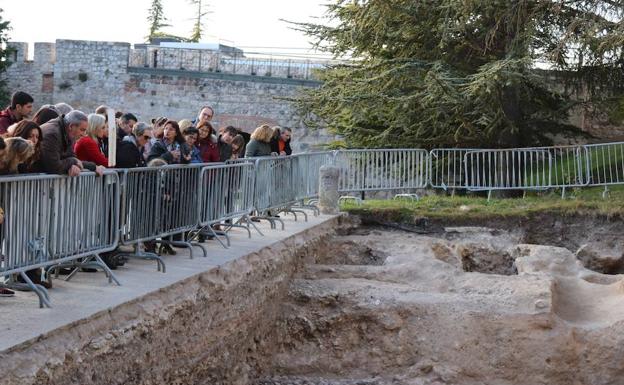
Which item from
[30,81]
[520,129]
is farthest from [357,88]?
[30,81]

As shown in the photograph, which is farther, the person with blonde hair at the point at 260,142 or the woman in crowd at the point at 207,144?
the person with blonde hair at the point at 260,142

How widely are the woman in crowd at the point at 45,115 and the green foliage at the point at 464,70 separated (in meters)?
12.0

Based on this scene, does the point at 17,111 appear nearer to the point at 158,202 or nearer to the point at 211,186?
the point at 158,202

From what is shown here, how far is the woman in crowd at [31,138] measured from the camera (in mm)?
7559

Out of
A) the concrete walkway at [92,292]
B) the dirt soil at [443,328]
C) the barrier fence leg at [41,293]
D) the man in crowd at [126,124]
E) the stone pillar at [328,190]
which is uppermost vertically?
the man in crowd at [126,124]

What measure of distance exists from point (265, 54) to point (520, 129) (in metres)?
13.4

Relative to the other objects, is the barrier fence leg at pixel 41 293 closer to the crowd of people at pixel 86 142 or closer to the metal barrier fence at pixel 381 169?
the crowd of people at pixel 86 142

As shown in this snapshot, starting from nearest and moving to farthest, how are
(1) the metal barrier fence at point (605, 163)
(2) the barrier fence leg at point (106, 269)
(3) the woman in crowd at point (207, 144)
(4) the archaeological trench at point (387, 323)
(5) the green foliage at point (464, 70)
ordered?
1. (2) the barrier fence leg at point (106, 269)
2. (4) the archaeological trench at point (387, 323)
3. (3) the woman in crowd at point (207, 144)
4. (1) the metal barrier fence at point (605, 163)
5. (5) the green foliage at point (464, 70)

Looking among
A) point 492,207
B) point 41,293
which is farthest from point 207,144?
point 492,207

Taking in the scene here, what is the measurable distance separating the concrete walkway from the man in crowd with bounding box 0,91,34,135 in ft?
5.26

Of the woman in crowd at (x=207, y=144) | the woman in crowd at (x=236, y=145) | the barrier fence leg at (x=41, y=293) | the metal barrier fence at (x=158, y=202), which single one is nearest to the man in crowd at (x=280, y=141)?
the woman in crowd at (x=236, y=145)

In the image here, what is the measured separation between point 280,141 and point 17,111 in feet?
24.9

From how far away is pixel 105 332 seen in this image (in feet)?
22.4

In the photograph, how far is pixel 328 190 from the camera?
51.4ft
